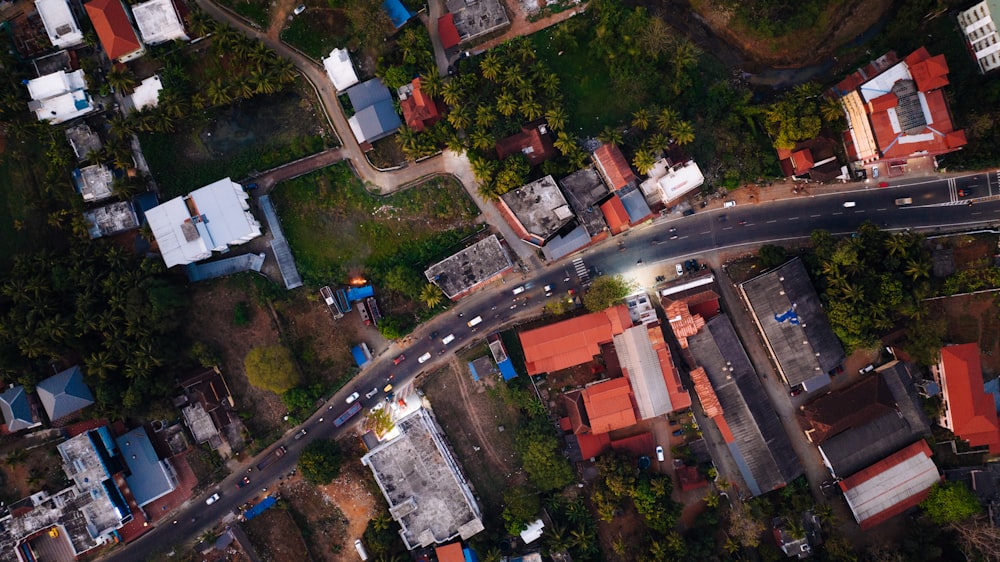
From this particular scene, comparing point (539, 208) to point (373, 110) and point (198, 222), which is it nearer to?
point (373, 110)

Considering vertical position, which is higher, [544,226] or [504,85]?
[504,85]

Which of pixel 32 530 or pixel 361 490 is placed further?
pixel 361 490

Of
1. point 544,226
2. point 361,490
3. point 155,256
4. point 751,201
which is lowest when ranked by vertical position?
point 361,490

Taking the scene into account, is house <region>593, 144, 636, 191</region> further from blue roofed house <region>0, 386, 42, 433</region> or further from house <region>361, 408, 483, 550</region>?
blue roofed house <region>0, 386, 42, 433</region>

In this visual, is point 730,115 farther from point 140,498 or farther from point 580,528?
point 140,498

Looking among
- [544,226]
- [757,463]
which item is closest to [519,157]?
[544,226]

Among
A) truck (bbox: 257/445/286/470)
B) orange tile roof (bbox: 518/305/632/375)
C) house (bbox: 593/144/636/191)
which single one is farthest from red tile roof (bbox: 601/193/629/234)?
truck (bbox: 257/445/286/470)

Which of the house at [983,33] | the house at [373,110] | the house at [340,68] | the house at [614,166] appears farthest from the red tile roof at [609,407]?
the house at [983,33]
